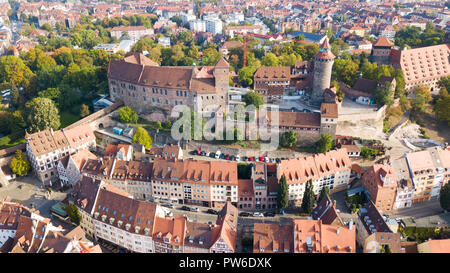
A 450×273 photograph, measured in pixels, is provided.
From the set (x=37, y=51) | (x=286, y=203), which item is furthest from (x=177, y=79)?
(x=37, y=51)

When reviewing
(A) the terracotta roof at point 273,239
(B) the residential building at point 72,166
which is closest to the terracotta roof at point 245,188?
(A) the terracotta roof at point 273,239

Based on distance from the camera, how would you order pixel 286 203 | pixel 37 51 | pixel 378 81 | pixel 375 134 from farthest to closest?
pixel 37 51 → pixel 378 81 → pixel 375 134 → pixel 286 203

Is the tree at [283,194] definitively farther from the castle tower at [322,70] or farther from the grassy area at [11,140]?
the grassy area at [11,140]

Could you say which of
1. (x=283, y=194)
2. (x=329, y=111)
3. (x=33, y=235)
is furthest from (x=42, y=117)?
(x=329, y=111)

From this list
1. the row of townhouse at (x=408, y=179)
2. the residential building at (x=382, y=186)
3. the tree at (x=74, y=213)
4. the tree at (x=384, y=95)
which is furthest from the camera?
the tree at (x=384, y=95)

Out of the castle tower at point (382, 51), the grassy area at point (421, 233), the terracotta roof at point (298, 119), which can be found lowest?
the grassy area at point (421, 233)

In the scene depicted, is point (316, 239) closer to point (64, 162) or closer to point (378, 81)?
point (64, 162)

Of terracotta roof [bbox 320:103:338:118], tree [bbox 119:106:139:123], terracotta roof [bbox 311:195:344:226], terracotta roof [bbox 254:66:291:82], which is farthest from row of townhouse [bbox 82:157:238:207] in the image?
terracotta roof [bbox 254:66:291:82]

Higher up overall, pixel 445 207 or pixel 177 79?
pixel 177 79
